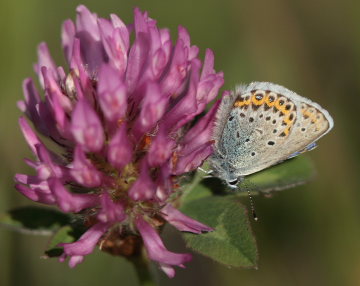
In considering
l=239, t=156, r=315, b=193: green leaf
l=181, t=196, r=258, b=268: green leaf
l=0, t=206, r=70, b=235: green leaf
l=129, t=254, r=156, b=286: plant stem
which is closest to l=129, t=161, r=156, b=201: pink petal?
l=181, t=196, r=258, b=268: green leaf

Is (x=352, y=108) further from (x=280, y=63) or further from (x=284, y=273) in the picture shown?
(x=284, y=273)

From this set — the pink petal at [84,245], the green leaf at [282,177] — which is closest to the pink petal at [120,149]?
the pink petal at [84,245]

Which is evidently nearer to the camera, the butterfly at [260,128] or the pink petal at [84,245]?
the pink petal at [84,245]

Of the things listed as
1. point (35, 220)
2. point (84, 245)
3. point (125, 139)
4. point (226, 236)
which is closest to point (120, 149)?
point (125, 139)

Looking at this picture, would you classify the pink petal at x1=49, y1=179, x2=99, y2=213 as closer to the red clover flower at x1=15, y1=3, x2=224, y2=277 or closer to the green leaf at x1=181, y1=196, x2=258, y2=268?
the red clover flower at x1=15, y1=3, x2=224, y2=277

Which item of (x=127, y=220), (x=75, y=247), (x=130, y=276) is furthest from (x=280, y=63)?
(x=75, y=247)

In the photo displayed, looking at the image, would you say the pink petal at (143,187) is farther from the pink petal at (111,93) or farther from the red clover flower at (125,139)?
the pink petal at (111,93)
